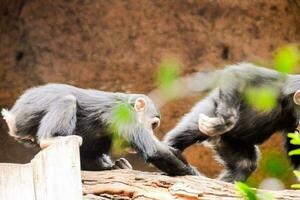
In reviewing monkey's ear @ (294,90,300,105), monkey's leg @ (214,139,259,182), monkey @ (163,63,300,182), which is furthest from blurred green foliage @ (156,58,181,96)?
monkey's leg @ (214,139,259,182)

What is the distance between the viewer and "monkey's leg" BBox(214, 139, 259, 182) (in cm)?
502

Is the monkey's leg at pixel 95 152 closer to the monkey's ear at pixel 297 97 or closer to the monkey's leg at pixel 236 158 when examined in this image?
the monkey's leg at pixel 236 158

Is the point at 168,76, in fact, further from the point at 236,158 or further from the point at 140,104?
the point at 236,158

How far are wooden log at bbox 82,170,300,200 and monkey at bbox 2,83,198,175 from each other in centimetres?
30

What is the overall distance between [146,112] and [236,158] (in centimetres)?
86

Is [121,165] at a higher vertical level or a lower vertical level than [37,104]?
lower

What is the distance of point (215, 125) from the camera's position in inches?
182

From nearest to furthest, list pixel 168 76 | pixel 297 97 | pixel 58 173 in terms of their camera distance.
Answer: pixel 168 76 < pixel 58 173 < pixel 297 97

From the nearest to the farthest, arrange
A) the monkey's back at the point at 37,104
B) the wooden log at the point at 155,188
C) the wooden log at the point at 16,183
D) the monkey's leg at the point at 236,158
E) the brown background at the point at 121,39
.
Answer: the wooden log at the point at 16,183
the wooden log at the point at 155,188
the monkey's back at the point at 37,104
the monkey's leg at the point at 236,158
the brown background at the point at 121,39

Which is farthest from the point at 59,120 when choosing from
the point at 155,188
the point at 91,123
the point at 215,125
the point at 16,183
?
the point at 16,183

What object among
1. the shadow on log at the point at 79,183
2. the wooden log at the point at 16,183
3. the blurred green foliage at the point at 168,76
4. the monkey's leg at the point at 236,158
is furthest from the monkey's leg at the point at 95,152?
the blurred green foliage at the point at 168,76

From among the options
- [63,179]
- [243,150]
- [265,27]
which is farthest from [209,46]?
[63,179]

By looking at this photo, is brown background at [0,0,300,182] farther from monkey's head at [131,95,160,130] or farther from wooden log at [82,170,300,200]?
wooden log at [82,170,300,200]

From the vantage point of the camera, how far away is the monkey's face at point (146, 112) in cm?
450
